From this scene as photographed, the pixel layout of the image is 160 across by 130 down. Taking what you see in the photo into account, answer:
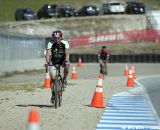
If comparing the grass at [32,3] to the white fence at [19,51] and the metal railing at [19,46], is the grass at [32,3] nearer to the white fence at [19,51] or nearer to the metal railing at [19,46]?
the metal railing at [19,46]

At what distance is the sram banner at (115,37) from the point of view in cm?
5459

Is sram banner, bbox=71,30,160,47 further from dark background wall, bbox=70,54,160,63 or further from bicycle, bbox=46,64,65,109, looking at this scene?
bicycle, bbox=46,64,65,109

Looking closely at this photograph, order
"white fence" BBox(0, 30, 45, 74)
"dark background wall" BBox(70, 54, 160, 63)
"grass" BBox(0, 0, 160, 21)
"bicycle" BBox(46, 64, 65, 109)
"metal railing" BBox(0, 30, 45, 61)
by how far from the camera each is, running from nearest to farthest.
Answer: "bicycle" BBox(46, 64, 65, 109) < "white fence" BBox(0, 30, 45, 74) < "metal railing" BBox(0, 30, 45, 61) < "dark background wall" BBox(70, 54, 160, 63) < "grass" BBox(0, 0, 160, 21)

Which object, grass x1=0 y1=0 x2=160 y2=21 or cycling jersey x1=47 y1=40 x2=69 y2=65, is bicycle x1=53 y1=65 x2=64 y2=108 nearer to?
cycling jersey x1=47 y1=40 x2=69 y2=65

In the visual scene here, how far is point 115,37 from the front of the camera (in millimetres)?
56250

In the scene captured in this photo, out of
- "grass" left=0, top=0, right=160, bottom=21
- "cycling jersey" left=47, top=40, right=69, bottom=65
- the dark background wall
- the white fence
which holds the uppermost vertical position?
"grass" left=0, top=0, right=160, bottom=21

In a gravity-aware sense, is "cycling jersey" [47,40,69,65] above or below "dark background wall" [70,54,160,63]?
above

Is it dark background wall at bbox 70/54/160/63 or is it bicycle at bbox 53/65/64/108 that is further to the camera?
dark background wall at bbox 70/54/160/63

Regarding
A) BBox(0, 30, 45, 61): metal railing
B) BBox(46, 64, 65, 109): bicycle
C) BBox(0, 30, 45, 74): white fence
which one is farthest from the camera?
BBox(0, 30, 45, 61): metal railing

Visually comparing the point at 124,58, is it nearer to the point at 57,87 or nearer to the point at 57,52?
the point at 57,52

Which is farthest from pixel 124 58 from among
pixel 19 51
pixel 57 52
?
pixel 57 52

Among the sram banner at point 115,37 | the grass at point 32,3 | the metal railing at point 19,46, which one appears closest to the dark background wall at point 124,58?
the metal railing at point 19,46

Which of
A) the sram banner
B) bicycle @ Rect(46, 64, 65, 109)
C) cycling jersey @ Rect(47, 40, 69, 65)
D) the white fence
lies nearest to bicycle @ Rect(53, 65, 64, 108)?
bicycle @ Rect(46, 64, 65, 109)

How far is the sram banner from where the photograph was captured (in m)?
54.6
